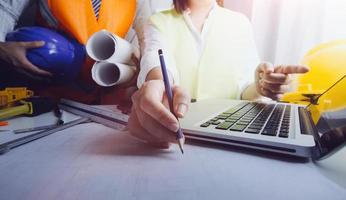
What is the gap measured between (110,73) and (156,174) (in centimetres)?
38

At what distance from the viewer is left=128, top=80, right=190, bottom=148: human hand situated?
21 cm

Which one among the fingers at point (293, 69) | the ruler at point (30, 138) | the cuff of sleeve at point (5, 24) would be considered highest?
the cuff of sleeve at point (5, 24)

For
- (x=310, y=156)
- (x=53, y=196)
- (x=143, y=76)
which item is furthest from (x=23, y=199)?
(x=143, y=76)

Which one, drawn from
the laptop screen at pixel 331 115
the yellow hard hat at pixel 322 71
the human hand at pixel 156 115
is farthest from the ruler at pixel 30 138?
the yellow hard hat at pixel 322 71

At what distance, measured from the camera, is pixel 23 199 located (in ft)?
0.49

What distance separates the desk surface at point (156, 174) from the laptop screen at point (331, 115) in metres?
0.02

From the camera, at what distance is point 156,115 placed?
217 millimetres

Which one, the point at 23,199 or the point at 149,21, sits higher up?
the point at 149,21

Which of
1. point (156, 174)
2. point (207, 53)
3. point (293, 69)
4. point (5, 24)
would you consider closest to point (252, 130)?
point (156, 174)

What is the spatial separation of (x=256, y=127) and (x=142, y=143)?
13 centimetres

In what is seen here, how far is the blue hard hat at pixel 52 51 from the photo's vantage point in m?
0.45

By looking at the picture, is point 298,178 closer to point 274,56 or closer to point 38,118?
point 38,118

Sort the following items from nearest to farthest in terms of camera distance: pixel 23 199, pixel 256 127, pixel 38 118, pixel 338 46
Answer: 1. pixel 23 199
2. pixel 256 127
3. pixel 38 118
4. pixel 338 46

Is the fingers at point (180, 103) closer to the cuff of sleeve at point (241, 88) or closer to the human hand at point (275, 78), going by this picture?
the human hand at point (275, 78)
